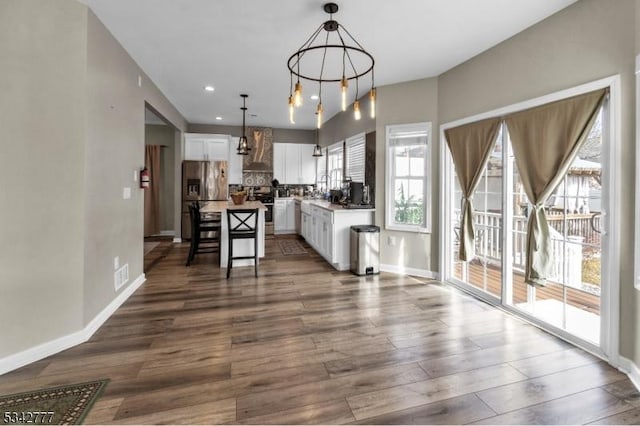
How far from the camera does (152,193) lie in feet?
23.9

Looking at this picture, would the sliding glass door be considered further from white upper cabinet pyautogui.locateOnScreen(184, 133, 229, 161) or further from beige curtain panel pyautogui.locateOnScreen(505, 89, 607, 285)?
white upper cabinet pyautogui.locateOnScreen(184, 133, 229, 161)

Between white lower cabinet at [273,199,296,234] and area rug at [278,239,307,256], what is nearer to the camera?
area rug at [278,239,307,256]

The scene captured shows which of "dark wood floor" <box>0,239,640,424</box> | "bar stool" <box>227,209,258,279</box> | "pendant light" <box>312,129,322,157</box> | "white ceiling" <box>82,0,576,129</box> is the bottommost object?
"dark wood floor" <box>0,239,640,424</box>

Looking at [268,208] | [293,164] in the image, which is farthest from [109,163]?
[293,164]

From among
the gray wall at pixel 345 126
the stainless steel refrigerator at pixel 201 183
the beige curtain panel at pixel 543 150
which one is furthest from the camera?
the stainless steel refrigerator at pixel 201 183

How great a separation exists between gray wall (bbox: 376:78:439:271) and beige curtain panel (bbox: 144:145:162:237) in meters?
5.46

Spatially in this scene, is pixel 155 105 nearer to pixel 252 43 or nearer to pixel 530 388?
pixel 252 43

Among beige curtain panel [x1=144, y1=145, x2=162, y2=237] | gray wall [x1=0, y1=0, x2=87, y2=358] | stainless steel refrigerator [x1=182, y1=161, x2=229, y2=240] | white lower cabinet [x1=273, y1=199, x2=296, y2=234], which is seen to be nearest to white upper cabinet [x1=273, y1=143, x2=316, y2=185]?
white lower cabinet [x1=273, y1=199, x2=296, y2=234]

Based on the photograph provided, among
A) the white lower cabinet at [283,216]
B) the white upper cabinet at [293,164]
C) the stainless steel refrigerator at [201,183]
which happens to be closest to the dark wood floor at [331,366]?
the stainless steel refrigerator at [201,183]

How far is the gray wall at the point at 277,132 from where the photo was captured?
7.46 meters

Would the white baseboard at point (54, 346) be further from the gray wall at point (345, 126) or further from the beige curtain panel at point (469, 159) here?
the gray wall at point (345, 126)

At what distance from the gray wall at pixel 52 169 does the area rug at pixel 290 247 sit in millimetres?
3302

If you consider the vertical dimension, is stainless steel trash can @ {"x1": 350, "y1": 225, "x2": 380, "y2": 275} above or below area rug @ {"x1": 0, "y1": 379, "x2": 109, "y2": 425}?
above

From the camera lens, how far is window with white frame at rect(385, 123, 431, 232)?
13.8 feet
